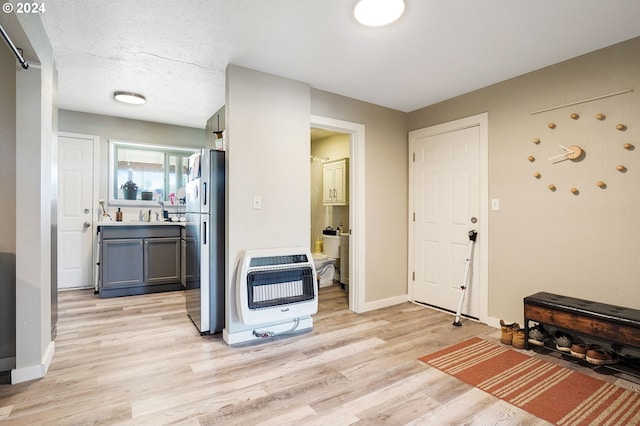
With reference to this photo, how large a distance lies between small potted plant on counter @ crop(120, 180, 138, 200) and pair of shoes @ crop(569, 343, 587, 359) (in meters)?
5.26

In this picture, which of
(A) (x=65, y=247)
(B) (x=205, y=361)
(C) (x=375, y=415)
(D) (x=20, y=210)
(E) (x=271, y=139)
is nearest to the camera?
(C) (x=375, y=415)

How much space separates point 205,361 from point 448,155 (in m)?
3.09

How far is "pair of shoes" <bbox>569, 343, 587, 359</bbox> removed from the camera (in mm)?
2273

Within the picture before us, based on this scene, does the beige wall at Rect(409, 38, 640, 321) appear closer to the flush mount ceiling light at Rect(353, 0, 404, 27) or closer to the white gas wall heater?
the flush mount ceiling light at Rect(353, 0, 404, 27)

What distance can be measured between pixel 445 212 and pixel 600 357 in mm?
1753

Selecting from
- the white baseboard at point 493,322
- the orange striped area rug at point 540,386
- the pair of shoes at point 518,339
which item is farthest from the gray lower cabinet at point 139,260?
the pair of shoes at point 518,339

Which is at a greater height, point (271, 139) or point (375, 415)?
point (271, 139)

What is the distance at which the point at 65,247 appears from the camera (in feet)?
13.8

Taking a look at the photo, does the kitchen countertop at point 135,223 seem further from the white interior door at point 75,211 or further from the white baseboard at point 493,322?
the white baseboard at point 493,322

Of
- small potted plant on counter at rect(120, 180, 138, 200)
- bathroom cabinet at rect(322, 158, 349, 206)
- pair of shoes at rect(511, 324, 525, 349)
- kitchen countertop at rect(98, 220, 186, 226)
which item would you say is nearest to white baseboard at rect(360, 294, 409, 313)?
pair of shoes at rect(511, 324, 525, 349)

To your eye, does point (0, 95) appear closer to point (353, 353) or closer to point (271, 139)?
point (271, 139)

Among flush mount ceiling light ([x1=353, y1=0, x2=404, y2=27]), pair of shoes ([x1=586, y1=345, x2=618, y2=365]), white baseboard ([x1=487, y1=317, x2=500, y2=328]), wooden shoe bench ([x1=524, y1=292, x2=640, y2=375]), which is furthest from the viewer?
white baseboard ([x1=487, y1=317, x2=500, y2=328])

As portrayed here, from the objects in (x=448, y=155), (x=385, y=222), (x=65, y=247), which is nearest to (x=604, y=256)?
(x=448, y=155)

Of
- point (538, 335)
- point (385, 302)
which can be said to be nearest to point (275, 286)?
point (385, 302)
